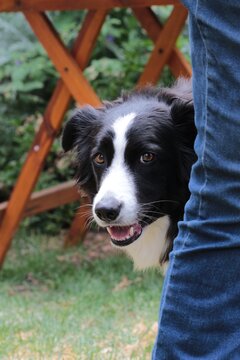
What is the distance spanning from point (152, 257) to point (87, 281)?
1913 millimetres

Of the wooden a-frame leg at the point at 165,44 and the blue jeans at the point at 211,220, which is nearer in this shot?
the blue jeans at the point at 211,220

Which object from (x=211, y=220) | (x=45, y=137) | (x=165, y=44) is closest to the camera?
(x=211, y=220)

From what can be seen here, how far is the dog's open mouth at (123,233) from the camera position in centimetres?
275

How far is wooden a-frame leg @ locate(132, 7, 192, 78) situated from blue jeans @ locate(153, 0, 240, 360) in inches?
109

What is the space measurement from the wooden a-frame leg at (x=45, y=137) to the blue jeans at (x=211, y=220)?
2.63 metres

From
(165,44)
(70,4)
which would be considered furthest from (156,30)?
(70,4)

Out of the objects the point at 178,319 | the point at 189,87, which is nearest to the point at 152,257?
the point at 189,87

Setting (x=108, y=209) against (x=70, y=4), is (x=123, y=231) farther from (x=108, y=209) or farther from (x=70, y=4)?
(x=70, y=4)

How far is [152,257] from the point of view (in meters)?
3.11

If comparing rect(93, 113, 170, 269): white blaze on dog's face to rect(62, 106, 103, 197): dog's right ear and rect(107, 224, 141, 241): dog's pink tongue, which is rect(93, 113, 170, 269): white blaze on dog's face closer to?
rect(107, 224, 141, 241): dog's pink tongue

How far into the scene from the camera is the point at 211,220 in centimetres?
183

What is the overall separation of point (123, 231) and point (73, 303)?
1.76 metres

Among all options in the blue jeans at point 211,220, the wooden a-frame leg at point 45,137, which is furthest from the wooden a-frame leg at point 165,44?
the blue jeans at point 211,220

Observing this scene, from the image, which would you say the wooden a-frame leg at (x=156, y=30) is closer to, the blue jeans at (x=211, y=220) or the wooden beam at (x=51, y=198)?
the wooden beam at (x=51, y=198)
